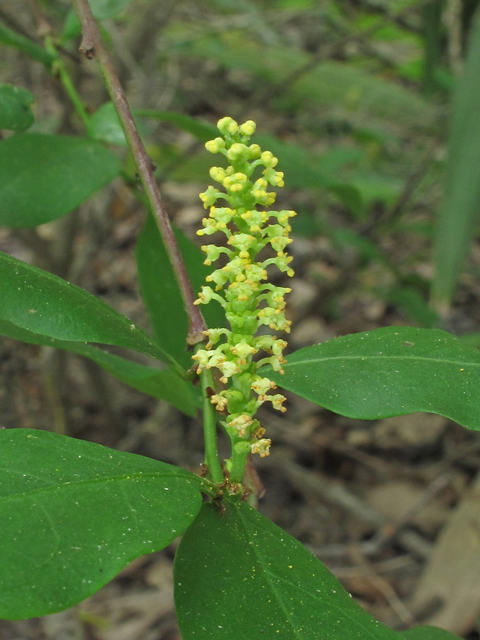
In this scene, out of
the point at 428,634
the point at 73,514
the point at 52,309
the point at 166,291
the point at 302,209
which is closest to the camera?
the point at 73,514

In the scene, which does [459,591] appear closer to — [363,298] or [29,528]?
[29,528]

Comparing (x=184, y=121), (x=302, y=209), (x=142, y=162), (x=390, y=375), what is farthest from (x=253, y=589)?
(x=302, y=209)

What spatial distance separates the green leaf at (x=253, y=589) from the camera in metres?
0.80

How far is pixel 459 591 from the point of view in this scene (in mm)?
2203

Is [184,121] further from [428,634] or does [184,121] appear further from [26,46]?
[428,634]

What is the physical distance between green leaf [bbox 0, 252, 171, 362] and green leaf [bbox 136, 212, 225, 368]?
1.30 ft

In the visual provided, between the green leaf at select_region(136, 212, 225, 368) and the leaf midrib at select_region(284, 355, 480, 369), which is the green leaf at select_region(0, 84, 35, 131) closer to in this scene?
the green leaf at select_region(136, 212, 225, 368)

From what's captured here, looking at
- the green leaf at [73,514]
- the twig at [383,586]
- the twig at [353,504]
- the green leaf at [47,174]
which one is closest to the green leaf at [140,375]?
the green leaf at [73,514]

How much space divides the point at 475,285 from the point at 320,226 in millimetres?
1369

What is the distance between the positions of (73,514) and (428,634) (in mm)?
674

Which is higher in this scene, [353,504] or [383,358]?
[383,358]

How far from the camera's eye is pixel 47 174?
1454 mm

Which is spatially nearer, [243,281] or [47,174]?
[243,281]

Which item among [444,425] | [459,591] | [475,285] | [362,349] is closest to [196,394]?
[362,349]
